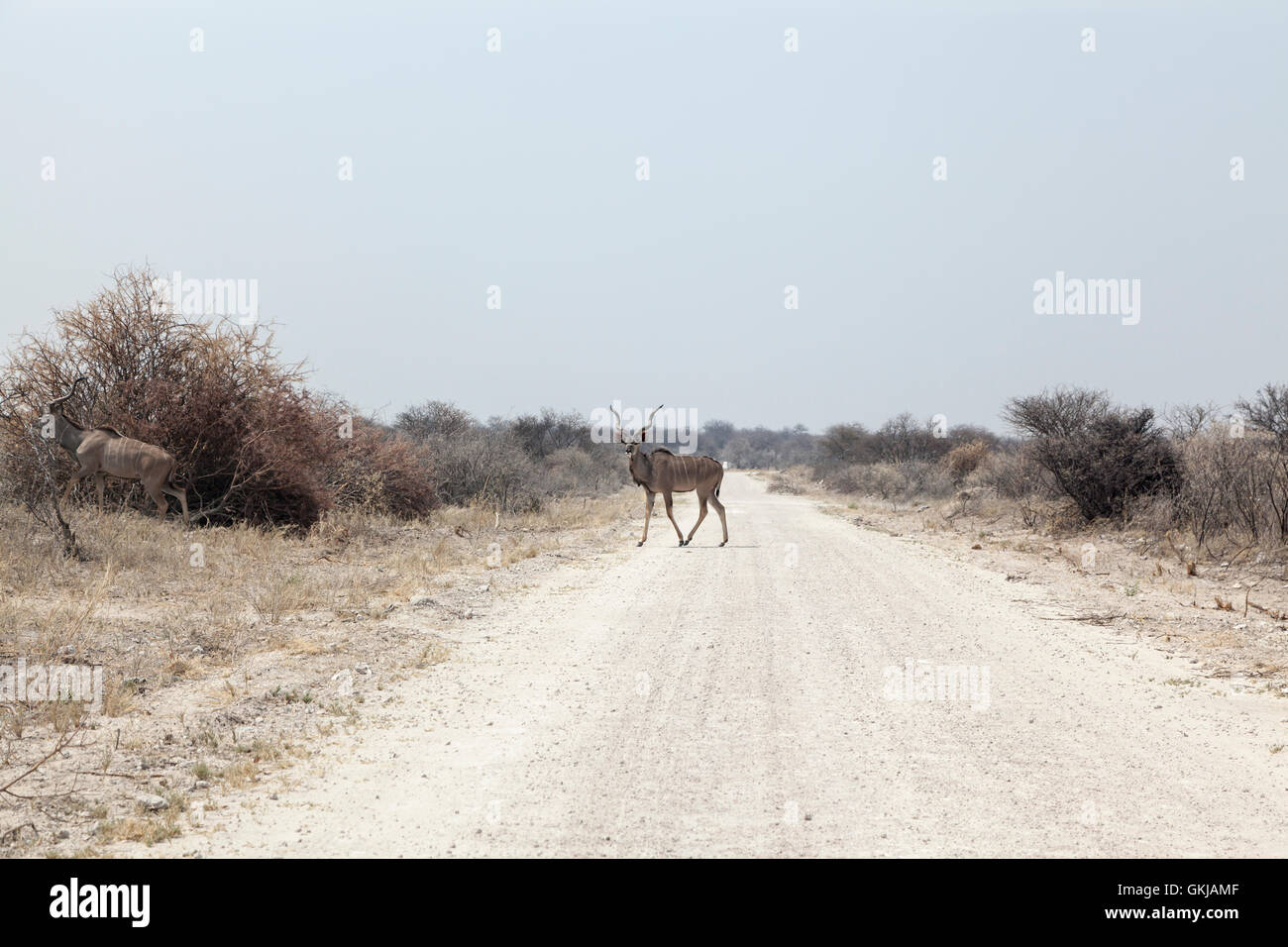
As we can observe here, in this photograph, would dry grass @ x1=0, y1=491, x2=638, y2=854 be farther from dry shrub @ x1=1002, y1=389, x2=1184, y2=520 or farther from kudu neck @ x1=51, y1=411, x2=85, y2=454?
dry shrub @ x1=1002, y1=389, x2=1184, y2=520

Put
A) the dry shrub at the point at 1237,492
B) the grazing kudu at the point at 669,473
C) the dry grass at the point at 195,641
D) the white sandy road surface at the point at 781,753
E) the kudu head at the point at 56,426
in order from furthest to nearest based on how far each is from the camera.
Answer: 1. the grazing kudu at the point at 669,473
2. the dry shrub at the point at 1237,492
3. the kudu head at the point at 56,426
4. the dry grass at the point at 195,641
5. the white sandy road surface at the point at 781,753

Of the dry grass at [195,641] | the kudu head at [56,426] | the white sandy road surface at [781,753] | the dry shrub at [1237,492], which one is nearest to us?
the white sandy road surface at [781,753]

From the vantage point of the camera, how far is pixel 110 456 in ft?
47.8

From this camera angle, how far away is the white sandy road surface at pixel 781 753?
14.7 feet

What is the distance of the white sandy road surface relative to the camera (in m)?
4.48

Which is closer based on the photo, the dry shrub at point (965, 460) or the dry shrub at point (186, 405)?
the dry shrub at point (186, 405)

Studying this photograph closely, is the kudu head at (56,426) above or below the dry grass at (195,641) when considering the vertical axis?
above

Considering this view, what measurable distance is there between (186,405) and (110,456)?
1926mm

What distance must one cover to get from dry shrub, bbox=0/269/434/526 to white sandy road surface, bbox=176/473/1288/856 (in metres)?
7.97

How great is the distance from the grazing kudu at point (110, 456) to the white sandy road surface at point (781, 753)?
283 inches

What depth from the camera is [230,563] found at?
12812 millimetres

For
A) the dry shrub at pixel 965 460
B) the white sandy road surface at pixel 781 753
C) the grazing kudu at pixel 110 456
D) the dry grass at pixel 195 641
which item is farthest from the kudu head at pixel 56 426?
the dry shrub at pixel 965 460

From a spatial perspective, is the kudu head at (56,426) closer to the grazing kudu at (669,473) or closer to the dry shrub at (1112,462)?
the grazing kudu at (669,473)

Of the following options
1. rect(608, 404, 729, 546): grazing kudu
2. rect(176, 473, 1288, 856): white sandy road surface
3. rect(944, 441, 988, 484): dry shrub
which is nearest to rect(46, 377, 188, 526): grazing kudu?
rect(176, 473, 1288, 856): white sandy road surface
